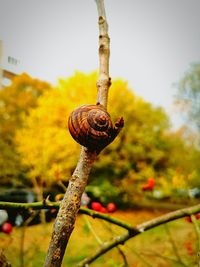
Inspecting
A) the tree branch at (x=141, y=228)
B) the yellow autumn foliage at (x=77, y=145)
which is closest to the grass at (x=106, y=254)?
the tree branch at (x=141, y=228)

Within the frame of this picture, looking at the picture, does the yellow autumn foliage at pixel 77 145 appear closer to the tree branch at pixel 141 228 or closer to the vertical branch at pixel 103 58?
the tree branch at pixel 141 228

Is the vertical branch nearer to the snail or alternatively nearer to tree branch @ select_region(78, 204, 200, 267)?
the snail

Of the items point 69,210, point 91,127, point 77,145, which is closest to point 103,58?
point 91,127

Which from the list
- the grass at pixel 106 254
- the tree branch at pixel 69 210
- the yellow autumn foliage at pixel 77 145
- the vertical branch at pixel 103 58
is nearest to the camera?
the tree branch at pixel 69 210

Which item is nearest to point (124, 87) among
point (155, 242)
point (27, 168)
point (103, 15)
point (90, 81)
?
point (90, 81)

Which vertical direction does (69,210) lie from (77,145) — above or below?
below

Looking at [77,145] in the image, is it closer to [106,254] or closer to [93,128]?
[106,254]
